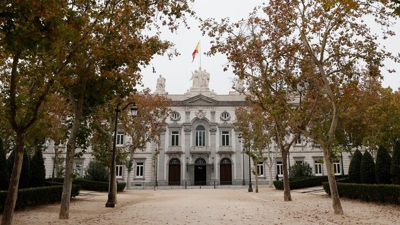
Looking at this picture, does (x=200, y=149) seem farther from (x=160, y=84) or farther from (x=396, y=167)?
(x=396, y=167)

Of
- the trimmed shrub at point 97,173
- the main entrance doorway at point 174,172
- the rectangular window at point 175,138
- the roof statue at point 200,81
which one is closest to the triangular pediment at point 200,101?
the roof statue at point 200,81

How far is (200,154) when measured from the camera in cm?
4884

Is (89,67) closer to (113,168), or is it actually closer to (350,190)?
(113,168)

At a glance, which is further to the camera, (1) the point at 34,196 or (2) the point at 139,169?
(2) the point at 139,169

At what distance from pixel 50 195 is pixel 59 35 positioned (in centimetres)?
1343

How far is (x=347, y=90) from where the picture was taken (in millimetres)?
13836

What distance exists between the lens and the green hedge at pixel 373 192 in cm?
1609

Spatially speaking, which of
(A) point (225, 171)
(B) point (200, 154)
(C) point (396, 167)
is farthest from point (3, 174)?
(A) point (225, 171)

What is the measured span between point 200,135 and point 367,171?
30.4 m

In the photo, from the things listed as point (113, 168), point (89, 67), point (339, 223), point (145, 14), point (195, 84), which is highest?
point (195, 84)

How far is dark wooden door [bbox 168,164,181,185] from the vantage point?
48312mm

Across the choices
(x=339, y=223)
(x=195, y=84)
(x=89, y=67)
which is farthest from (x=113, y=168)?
(x=195, y=84)

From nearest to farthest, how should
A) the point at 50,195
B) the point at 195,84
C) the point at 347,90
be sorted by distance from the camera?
1. the point at 347,90
2. the point at 50,195
3. the point at 195,84

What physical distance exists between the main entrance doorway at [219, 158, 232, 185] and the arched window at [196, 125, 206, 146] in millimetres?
3806
